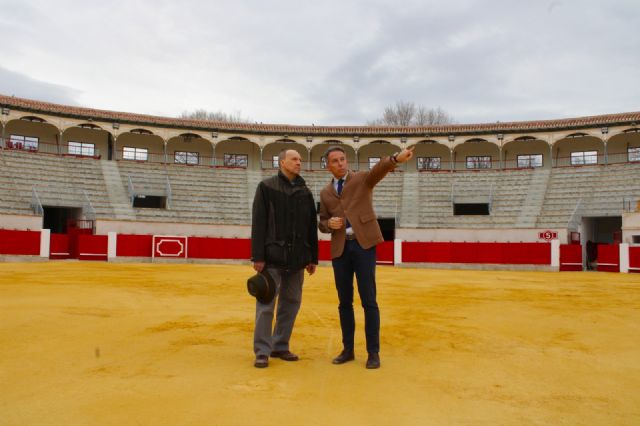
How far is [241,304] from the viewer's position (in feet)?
22.6

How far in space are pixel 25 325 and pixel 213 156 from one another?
2454cm

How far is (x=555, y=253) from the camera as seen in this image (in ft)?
59.4

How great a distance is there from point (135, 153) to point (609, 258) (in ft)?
82.0

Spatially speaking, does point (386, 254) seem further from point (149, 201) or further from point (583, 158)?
point (583, 158)

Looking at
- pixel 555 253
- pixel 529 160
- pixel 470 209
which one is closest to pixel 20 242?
pixel 555 253

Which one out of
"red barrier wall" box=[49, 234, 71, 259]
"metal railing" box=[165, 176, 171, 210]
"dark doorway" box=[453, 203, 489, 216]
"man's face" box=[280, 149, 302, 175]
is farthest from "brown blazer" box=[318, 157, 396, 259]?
"dark doorway" box=[453, 203, 489, 216]

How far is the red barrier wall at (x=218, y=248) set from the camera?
20062mm

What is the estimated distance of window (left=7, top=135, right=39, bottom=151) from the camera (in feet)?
83.1

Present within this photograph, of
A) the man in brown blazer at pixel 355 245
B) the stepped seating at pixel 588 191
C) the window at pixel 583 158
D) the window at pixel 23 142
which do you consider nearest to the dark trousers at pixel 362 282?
the man in brown blazer at pixel 355 245

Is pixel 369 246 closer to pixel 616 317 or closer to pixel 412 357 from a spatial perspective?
pixel 412 357

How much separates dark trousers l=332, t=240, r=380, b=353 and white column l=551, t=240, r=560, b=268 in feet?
55.3

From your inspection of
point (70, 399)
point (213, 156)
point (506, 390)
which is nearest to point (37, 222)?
point (213, 156)

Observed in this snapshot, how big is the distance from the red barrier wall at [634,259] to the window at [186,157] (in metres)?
23.3

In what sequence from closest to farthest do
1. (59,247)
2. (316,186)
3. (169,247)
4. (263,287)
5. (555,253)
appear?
(263,287)
(555,253)
(59,247)
(169,247)
(316,186)
